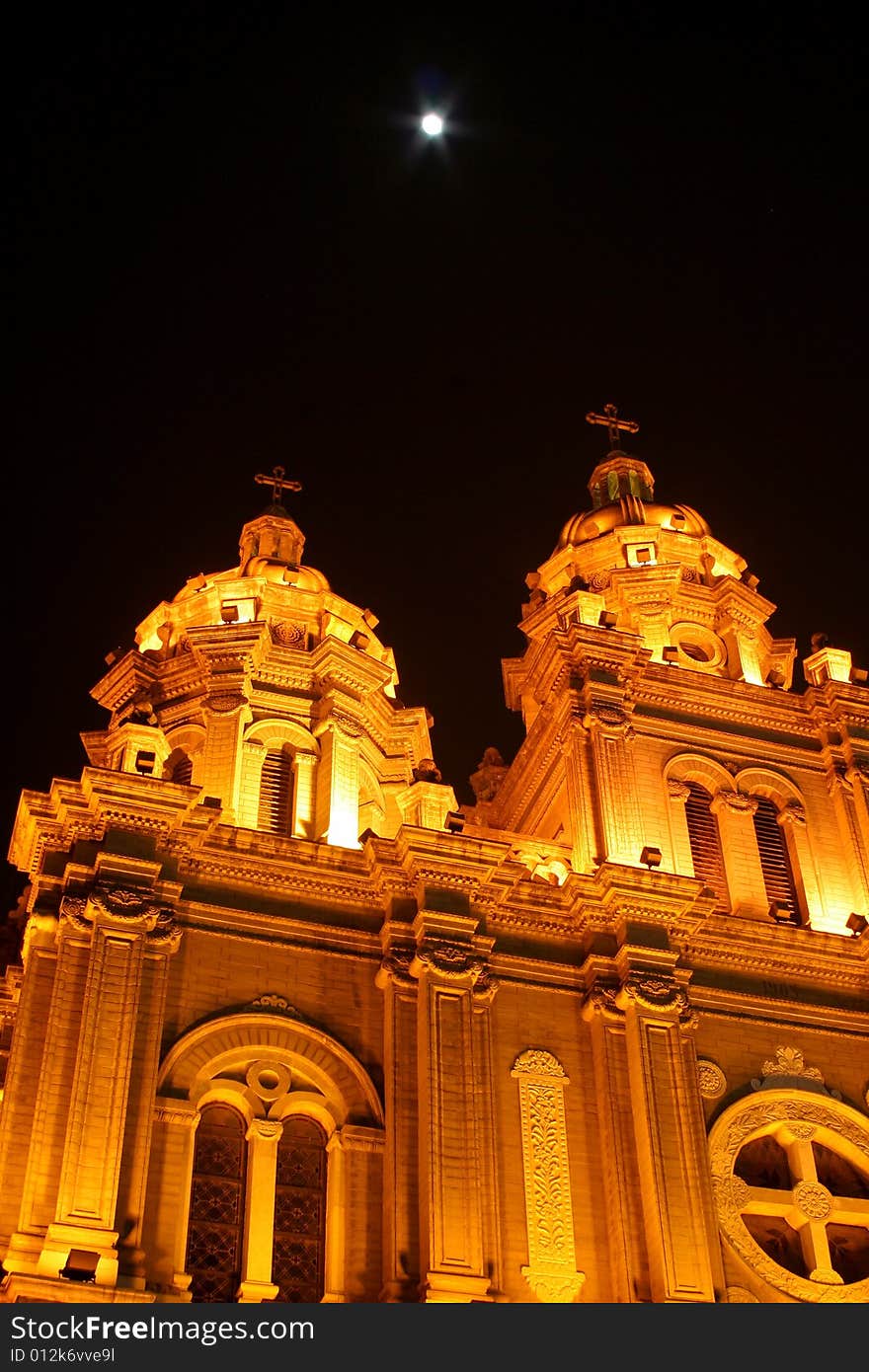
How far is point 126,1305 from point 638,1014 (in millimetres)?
12039

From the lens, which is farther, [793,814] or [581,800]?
[793,814]

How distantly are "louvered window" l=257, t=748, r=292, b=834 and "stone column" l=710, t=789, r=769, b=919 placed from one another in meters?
8.84

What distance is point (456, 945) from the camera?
28.2 m

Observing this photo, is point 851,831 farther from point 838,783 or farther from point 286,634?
point 286,634

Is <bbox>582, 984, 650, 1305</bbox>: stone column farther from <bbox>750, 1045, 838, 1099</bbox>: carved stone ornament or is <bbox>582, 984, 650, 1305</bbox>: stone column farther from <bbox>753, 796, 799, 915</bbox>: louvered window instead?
<bbox>753, 796, 799, 915</bbox>: louvered window

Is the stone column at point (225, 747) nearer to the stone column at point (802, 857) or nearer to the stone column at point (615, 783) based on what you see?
the stone column at point (615, 783)

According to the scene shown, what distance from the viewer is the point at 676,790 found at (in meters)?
34.3

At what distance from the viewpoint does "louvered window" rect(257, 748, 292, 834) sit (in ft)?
108

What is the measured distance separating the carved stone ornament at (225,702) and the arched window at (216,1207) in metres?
9.80

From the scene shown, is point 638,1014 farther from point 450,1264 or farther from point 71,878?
point 71,878

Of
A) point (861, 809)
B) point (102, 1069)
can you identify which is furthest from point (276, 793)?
point (861, 809)

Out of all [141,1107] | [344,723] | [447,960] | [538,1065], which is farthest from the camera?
[344,723]

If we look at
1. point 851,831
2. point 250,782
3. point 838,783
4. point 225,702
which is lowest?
point 851,831

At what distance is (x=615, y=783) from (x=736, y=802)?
112 inches
